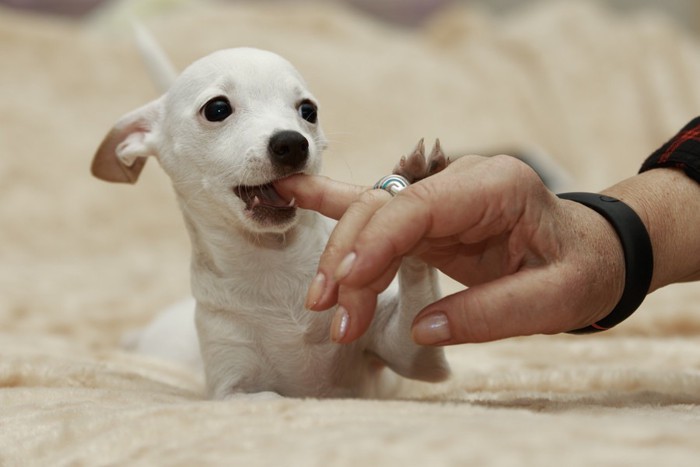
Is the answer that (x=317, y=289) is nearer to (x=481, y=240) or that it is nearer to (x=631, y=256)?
(x=481, y=240)

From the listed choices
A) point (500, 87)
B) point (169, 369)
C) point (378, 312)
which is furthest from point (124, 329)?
point (500, 87)

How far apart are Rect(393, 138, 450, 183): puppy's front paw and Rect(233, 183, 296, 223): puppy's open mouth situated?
0.89 feet

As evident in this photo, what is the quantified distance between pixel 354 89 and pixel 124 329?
2.15 meters

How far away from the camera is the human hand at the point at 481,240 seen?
1.00m

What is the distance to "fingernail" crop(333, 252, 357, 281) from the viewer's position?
3.26 feet

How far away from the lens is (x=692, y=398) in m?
1.23

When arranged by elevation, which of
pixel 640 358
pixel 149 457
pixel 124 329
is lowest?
pixel 124 329

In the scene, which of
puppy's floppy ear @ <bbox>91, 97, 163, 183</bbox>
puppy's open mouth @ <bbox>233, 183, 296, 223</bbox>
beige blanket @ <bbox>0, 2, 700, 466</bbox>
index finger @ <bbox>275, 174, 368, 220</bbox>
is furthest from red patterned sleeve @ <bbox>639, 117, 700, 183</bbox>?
puppy's floppy ear @ <bbox>91, 97, 163, 183</bbox>

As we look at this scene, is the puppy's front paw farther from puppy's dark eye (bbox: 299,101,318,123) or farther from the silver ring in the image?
puppy's dark eye (bbox: 299,101,318,123)

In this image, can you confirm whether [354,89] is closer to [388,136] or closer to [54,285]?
[388,136]

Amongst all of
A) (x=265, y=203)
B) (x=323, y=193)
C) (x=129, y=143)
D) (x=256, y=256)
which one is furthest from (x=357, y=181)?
(x=323, y=193)

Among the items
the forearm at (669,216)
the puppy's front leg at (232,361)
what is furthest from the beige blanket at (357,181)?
the forearm at (669,216)

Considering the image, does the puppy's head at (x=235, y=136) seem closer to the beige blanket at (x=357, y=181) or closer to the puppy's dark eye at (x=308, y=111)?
the puppy's dark eye at (x=308, y=111)

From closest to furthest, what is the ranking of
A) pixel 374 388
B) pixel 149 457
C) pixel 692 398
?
pixel 149 457 < pixel 692 398 < pixel 374 388
